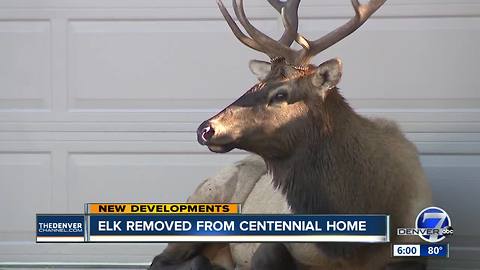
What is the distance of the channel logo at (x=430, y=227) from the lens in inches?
218

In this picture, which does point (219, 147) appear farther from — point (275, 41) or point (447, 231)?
point (447, 231)

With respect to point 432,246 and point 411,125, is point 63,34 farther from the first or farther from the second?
point 432,246

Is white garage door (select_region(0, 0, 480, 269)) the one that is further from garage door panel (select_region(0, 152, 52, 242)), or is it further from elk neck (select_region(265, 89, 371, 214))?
elk neck (select_region(265, 89, 371, 214))

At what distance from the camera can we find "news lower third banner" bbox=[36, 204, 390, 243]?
5480 mm

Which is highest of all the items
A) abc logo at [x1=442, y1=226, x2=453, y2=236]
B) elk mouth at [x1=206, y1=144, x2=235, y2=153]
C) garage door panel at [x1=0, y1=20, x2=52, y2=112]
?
garage door panel at [x1=0, y1=20, x2=52, y2=112]

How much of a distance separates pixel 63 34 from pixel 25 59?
232 millimetres

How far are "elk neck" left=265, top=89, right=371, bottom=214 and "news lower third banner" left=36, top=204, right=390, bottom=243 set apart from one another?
0.06m

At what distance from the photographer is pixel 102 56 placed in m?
6.58

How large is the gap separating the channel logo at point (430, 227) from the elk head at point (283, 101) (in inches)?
21.9

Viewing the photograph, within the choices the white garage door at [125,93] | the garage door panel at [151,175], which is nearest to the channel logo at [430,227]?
the white garage door at [125,93]

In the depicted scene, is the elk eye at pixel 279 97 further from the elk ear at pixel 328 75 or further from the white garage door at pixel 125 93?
the white garage door at pixel 125 93

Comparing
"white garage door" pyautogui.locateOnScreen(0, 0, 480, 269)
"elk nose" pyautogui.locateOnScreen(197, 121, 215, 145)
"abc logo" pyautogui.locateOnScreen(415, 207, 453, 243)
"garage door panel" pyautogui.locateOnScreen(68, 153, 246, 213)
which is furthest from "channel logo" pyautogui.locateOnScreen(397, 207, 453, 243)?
"garage door panel" pyautogui.locateOnScreen(68, 153, 246, 213)

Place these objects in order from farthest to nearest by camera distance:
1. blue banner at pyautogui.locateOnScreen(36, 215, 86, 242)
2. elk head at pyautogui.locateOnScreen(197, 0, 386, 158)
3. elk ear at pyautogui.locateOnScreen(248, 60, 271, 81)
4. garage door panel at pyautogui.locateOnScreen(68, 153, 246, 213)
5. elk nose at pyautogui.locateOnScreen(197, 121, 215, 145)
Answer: garage door panel at pyautogui.locateOnScreen(68, 153, 246, 213) < blue banner at pyautogui.locateOnScreen(36, 215, 86, 242) < elk ear at pyautogui.locateOnScreen(248, 60, 271, 81) < elk head at pyautogui.locateOnScreen(197, 0, 386, 158) < elk nose at pyautogui.locateOnScreen(197, 121, 215, 145)

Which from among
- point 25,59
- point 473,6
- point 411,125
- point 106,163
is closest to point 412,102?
point 411,125
